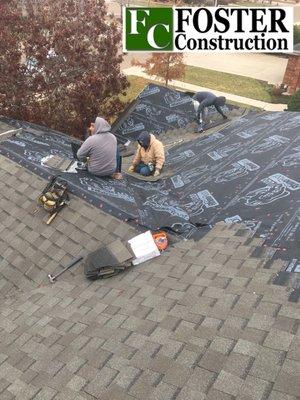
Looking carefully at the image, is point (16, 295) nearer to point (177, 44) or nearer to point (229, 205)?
point (229, 205)

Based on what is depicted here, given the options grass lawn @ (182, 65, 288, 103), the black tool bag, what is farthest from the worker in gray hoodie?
grass lawn @ (182, 65, 288, 103)

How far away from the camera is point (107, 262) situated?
6492 mm

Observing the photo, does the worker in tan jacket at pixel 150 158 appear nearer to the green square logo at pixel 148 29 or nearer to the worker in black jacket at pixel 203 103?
the worker in black jacket at pixel 203 103

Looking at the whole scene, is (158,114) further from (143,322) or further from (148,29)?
(143,322)

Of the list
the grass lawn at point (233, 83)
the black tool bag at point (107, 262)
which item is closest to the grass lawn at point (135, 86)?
the grass lawn at point (233, 83)

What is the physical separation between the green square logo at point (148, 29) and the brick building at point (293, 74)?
25.1 ft

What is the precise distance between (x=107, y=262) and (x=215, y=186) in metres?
3.48

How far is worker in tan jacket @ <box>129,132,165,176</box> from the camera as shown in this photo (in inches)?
384

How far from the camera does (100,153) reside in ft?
28.1

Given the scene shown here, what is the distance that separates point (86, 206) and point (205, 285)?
9.84 ft

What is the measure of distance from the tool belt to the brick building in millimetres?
18437

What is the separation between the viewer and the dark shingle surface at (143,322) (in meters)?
4.12

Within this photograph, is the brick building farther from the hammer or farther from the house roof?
the hammer

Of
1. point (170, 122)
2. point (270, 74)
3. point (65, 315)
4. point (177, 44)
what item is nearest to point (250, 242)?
point (65, 315)
